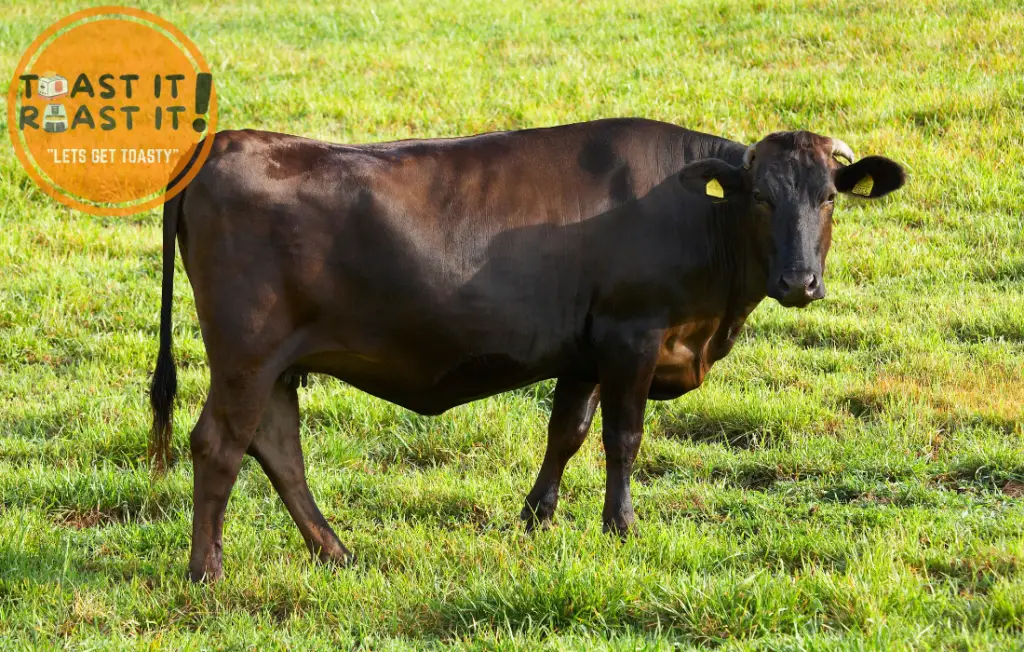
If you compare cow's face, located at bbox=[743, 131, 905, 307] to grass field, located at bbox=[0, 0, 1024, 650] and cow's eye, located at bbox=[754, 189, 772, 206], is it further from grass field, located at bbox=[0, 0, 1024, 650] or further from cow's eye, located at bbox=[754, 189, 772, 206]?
grass field, located at bbox=[0, 0, 1024, 650]

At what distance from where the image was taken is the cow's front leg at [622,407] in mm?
6273

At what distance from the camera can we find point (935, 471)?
694cm

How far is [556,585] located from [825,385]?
11.7 feet

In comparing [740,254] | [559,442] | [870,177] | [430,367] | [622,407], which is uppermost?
[870,177]

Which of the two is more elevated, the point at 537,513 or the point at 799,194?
the point at 799,194

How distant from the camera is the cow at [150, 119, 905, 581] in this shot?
19.4 feet

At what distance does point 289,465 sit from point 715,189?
2.57m

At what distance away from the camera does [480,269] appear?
20.1 feet

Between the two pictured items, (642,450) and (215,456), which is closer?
(215,456)

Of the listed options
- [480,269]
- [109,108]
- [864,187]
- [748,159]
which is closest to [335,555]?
[480,269]

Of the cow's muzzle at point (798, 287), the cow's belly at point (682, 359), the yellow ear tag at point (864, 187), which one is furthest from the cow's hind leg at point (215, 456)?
the yellow ear tag at point (864, 187)

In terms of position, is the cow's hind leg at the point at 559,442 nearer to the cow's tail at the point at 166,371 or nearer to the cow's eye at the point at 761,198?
the cow's eye at the point at 761,198

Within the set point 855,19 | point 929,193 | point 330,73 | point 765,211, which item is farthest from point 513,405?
point 855,19

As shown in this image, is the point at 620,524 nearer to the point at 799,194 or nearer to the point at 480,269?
the point at 480,269
